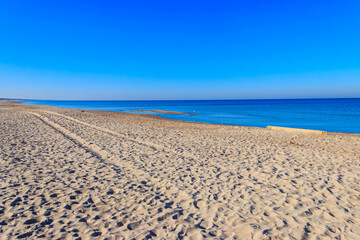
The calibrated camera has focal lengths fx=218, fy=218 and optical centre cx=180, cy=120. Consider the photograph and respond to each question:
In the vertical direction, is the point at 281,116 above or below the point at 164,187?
below

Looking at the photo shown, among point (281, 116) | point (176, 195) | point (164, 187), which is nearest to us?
point (176, 195)

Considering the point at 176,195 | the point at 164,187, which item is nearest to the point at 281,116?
the point at 164,187

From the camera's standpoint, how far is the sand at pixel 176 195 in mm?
3723

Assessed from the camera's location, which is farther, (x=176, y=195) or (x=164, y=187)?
(x=164, y=187)

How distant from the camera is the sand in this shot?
372 centimetres

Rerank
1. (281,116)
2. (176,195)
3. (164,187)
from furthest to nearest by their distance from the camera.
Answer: (281,116) < (164,187) < (176,195)

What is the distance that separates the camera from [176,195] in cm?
507

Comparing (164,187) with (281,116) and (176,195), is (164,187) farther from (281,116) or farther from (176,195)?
(281,116)

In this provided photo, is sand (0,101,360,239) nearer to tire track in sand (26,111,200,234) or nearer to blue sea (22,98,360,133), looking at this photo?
tire track in sand (26,111,200,234)

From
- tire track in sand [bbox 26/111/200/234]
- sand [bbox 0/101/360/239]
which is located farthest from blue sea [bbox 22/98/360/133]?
tire track in sand [bbox 26/111/200/234]

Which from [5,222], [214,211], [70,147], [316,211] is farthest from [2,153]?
[316,211]

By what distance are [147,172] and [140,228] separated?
2.85 meters

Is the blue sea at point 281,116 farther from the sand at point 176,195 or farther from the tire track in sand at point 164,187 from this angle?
the tire track in sand at point 164,187

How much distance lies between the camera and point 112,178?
19.8ft
